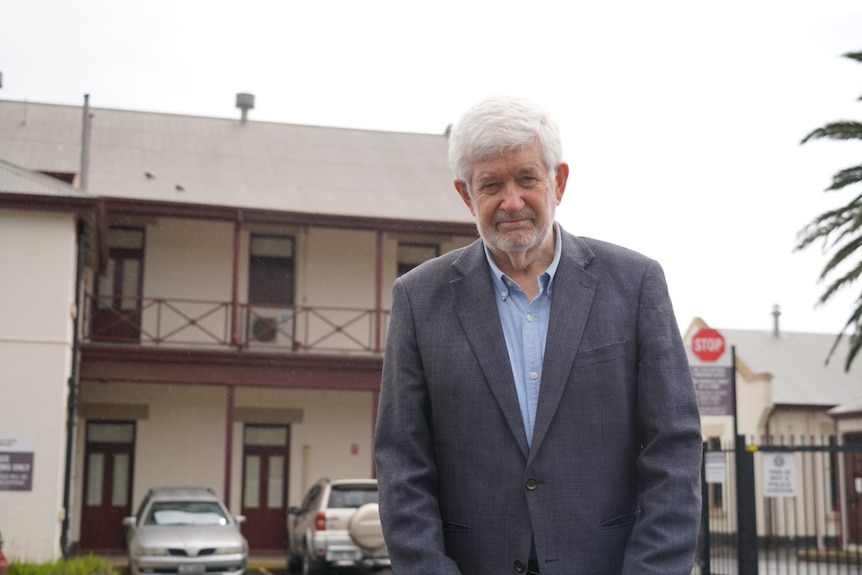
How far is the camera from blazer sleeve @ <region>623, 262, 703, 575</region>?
2799 millimetres

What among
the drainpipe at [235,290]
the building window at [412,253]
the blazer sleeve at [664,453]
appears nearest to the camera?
the blazer sleeve at [664,453]

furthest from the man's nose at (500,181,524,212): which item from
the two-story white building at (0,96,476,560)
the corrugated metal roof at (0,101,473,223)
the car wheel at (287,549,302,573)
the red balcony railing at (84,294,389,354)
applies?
the corrugated metal roof at (0,101,473,223)

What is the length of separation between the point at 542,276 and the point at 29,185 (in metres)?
17.8

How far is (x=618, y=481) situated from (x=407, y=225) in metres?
21.5

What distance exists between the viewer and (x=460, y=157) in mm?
3012

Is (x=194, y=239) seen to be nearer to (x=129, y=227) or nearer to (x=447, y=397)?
(x=129, y=227)

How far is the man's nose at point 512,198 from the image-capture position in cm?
295

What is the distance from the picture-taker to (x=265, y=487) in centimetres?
2505

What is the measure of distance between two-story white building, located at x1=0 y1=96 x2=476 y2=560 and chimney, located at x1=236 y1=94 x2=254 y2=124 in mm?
1723

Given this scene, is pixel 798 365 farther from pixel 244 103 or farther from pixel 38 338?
pixel 38 338

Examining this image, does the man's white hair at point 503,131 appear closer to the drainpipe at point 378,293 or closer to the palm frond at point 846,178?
the palm frond at point 846,178

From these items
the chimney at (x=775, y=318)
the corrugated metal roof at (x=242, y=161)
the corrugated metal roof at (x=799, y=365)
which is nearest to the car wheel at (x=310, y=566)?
the corrugated metal roof at (x=242, y=161)

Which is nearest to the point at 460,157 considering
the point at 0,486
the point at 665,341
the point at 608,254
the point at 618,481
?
the point at 608,254

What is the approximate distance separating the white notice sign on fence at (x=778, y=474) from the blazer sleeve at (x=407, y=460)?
9.76 meters
